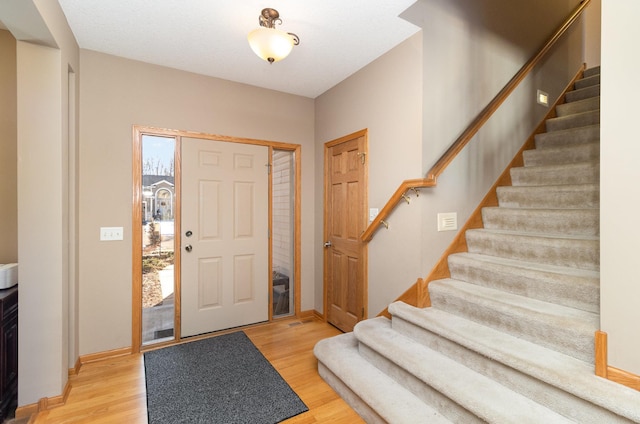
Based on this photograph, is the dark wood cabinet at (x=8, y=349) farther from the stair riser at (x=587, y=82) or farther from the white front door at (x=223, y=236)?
the stair riser at (x=587, y=82)

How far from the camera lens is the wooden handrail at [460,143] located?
2264 millimetres

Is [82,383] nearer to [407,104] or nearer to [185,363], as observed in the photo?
[185,363]

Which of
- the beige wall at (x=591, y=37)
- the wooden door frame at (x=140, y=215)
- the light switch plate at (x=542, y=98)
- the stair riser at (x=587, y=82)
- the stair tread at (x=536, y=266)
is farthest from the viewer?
the beige wall at (x=591, y=37)

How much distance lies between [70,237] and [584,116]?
4612mm

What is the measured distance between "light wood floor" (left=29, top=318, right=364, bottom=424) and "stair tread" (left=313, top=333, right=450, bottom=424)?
0.63 ft

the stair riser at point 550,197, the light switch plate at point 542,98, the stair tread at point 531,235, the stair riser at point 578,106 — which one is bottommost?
the stair tread at point 531,235

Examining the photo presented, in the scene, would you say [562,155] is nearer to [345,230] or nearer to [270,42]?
Answer: [345,230]

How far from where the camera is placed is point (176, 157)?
2969mm

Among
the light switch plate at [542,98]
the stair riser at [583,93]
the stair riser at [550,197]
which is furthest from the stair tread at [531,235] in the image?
the stair riser at [583,93]

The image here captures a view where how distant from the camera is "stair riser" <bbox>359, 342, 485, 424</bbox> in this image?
1537mm

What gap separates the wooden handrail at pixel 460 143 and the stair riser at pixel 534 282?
2.18 ft

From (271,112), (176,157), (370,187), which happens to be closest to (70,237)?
(176,157)

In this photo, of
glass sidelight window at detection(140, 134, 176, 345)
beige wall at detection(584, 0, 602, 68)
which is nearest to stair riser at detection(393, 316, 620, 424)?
glass sidelight window at detection(140, 134, 176, 345)

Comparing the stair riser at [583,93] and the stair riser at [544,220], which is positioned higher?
the stair riser at [583,93]
